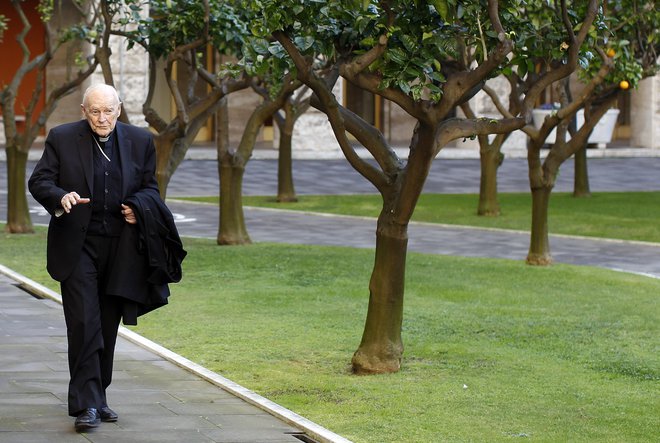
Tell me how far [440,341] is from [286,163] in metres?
14.3

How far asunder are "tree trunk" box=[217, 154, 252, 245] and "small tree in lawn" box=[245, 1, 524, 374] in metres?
8.31

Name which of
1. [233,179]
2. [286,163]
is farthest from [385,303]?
[286,163]

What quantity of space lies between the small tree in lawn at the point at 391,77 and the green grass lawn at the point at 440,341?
65 cm

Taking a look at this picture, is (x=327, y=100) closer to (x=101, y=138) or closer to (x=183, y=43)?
(x=101, y=138)

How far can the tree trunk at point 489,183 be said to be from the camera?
888 inches

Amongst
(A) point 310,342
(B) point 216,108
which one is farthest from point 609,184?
(A) point 310,342

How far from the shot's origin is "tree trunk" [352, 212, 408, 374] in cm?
920

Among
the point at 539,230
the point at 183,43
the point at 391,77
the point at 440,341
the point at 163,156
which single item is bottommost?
the point at 440,341

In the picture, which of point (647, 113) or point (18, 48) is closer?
point (18, 48)

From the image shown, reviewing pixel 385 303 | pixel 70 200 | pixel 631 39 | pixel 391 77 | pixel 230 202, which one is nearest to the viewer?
pixel 70 200

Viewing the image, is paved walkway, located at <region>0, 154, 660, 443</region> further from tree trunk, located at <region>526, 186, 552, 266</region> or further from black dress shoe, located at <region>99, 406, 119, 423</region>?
tree trunk, located at <region>526, 186, 552, 266</region>

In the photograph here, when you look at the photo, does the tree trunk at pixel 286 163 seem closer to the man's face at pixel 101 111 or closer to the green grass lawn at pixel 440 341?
the green grass lawn at pixel 440 341

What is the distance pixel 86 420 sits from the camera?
7.24 m

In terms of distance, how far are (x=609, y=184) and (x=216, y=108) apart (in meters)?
14.2
